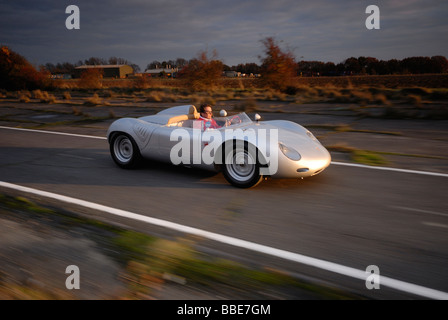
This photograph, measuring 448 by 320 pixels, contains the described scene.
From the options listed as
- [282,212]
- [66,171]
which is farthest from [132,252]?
[66,171]

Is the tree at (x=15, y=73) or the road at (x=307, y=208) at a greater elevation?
the tree at (x=15, y=73)

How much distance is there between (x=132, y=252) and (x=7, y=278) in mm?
1021

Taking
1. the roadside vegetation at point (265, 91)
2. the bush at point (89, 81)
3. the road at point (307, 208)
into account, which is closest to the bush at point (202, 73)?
the roadside vegetation at point (265, 91)

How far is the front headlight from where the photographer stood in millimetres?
4879

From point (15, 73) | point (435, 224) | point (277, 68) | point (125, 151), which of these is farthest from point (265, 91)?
point (15, 73)

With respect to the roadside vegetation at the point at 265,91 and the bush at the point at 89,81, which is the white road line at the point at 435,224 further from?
the bush at the point at 89,81

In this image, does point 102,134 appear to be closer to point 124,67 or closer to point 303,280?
point 303,280

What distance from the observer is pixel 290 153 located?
4.91 m

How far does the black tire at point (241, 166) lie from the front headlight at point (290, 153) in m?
0.37

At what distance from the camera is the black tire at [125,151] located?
20.5 feet

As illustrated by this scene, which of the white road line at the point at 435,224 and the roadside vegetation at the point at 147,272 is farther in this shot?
the white road line at the point at 435,224

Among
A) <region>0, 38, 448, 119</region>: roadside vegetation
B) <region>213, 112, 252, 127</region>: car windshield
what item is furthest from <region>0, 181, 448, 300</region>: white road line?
<region>0, 38, 448, 119</region>: roadside vegetation

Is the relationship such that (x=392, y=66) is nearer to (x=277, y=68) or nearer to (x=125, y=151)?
(x=277, y=68)

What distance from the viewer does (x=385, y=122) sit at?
11.5 m
